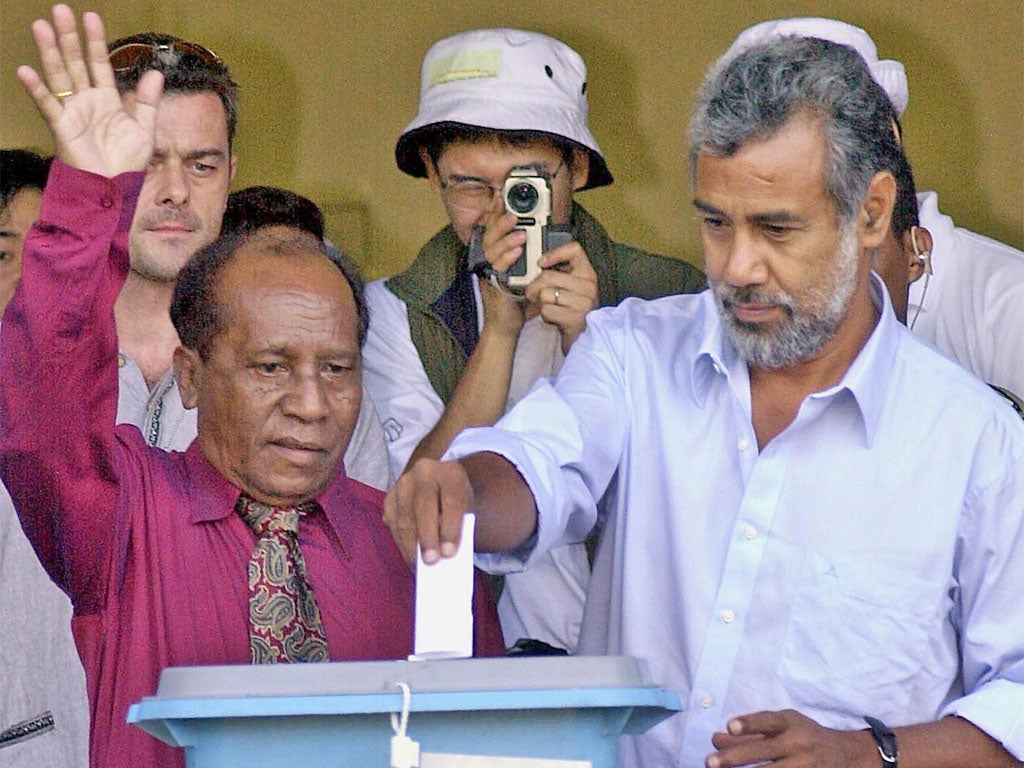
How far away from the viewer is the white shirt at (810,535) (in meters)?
2.28

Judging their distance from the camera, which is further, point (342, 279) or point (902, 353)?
point (342, 279)

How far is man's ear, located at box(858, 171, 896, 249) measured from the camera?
2.37 metres

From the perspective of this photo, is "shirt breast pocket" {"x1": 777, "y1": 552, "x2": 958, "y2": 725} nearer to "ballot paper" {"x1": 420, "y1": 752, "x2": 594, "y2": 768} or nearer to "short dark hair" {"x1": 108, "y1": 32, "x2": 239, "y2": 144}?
"ballot paper" {"x1": 420, "y1": 752, "x2": 594, "y2": 768}

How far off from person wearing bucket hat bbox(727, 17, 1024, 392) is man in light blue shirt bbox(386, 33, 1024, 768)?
67cm

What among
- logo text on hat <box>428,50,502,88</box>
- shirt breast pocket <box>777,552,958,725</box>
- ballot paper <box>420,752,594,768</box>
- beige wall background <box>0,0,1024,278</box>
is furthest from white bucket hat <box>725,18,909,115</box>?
ballot paper <box>420,752,594,768</box>

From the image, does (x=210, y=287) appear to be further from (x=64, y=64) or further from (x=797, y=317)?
(x=797, y=317)

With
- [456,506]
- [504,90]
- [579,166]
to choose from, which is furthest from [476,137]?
[456,506]

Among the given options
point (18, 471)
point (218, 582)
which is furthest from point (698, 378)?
point (18, 471)

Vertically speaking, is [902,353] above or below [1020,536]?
above

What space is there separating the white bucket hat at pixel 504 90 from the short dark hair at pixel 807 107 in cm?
80

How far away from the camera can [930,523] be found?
7.50 feet

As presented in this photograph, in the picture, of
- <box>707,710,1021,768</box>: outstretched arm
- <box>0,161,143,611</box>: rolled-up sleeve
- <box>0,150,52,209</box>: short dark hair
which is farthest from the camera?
<box>0,150,52,209</box>: short dark hair

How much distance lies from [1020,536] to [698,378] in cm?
47

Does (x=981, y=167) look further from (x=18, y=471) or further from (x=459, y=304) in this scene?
(x=18, y=471)
